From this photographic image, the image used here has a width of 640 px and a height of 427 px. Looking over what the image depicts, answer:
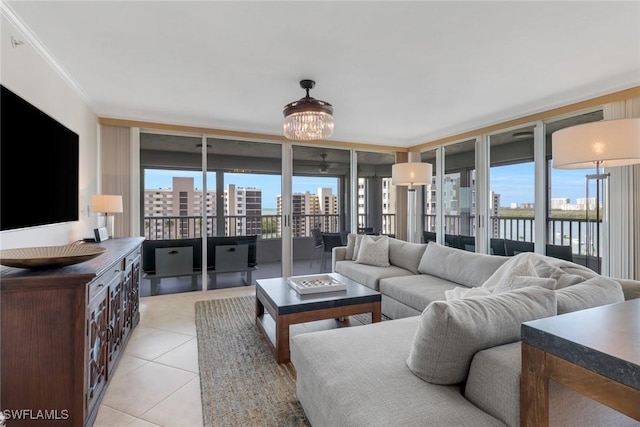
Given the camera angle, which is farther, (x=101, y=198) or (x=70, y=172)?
(x=101, y=198)

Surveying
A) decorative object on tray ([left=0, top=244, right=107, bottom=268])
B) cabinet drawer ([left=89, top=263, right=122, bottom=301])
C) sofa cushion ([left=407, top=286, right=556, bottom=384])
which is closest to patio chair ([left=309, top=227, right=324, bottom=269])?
cabinet drawer ([left=89, top=263, right=122, bottom=301])

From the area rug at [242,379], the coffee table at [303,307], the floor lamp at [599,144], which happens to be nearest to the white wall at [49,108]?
the area rug at [242,379]

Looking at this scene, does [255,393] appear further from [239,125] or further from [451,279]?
[239,125]

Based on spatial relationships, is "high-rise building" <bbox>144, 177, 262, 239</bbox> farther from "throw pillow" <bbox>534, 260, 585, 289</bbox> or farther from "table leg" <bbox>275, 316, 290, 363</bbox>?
"throw pillow" <bbox>534, 260, 585, 289</bbox>

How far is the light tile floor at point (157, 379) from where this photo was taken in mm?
1834

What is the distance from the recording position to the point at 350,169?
5734 mm

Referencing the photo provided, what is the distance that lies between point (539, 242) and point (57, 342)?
186 inches

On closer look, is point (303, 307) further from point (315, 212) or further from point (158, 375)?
point (315, 212)

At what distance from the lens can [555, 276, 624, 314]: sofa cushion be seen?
1.46 metres

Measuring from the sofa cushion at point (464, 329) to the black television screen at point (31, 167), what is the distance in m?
2.29

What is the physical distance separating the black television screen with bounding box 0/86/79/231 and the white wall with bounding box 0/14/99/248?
0.23 ft

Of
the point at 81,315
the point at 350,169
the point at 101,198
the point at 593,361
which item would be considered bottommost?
A: the point at 81,315

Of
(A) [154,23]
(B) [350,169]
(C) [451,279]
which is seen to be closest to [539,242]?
(C) [451,279]

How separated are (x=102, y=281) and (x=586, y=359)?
2.27 metres
